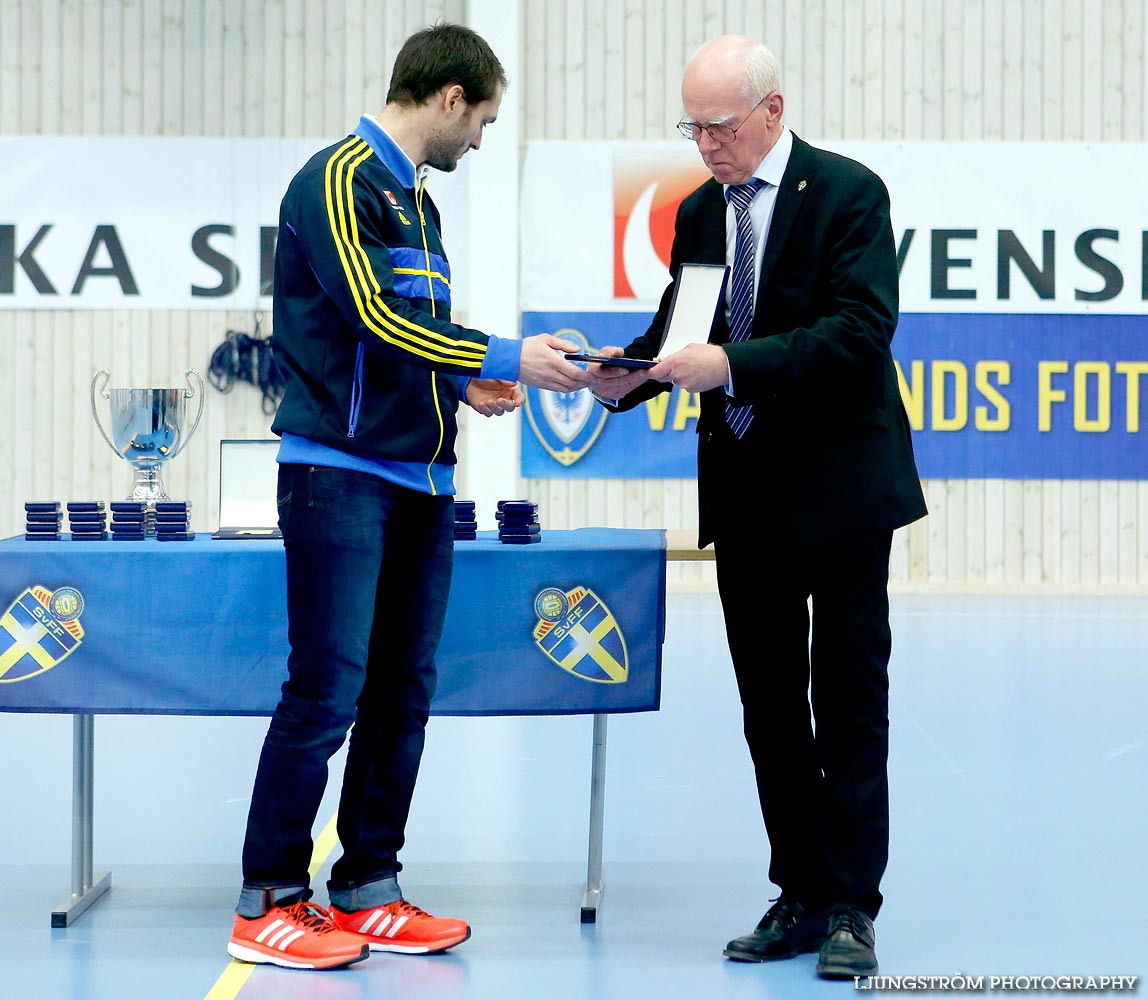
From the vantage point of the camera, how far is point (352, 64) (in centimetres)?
790

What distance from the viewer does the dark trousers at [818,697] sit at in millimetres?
2252

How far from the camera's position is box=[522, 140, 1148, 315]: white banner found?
303 inches

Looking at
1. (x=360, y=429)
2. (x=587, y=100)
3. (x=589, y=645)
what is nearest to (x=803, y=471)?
(x=589, y=645)

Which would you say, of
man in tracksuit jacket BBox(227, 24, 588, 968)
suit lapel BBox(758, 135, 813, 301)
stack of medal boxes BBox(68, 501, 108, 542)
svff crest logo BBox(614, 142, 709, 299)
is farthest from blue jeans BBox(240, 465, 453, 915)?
svff crest logo BBox(614, 142, 709, 299)

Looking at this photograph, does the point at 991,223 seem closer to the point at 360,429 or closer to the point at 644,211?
the point at 644,211

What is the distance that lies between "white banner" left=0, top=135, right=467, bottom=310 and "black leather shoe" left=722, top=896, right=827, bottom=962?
19.0ft

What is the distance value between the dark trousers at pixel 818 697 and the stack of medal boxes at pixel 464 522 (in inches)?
22.9

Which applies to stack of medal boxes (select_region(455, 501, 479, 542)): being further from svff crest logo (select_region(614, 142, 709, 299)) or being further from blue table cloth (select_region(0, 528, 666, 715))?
svff crest logo (select_region(614, 142, 709, 299))

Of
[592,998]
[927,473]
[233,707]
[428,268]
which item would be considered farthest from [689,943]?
[927,473]

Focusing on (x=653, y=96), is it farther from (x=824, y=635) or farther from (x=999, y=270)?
(x=824, y=635)

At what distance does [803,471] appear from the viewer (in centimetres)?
225

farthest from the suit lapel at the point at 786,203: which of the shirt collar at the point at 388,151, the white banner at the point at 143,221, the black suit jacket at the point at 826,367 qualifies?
the white banner at the point at 143,221

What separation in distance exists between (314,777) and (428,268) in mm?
848

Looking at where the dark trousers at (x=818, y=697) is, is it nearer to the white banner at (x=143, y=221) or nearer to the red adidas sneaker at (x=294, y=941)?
the red adidas sneaker at (x=294, y=941)
